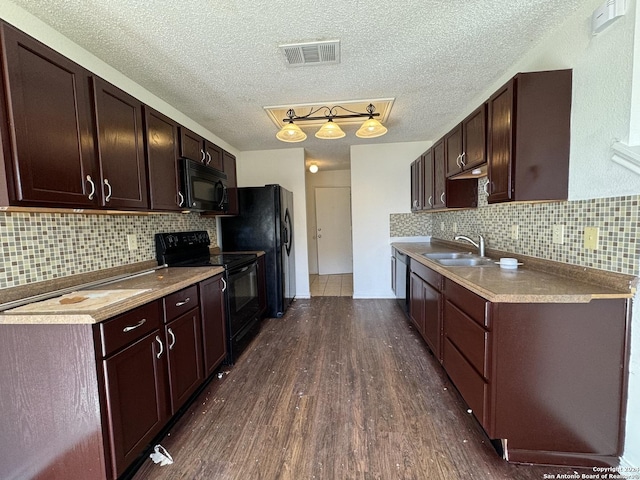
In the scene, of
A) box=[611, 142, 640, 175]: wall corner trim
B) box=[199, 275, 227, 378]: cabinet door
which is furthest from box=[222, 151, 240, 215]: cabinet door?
box=[611, 142, 640, 175]: wall corner trim

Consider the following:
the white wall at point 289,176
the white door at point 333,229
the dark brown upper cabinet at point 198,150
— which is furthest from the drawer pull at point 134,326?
the white door at point 333,229

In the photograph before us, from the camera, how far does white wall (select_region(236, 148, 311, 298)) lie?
4238 mm

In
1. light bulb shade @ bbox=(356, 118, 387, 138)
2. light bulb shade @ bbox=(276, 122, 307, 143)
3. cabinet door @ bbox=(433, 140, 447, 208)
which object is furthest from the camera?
cabinet door @ bbox=(433, 140, 447, 208)

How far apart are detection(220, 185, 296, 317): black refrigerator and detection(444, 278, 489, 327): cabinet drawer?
2137mm

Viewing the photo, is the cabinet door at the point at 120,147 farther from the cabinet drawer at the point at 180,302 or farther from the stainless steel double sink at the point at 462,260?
the stainless steel double sink at the point at 462,260

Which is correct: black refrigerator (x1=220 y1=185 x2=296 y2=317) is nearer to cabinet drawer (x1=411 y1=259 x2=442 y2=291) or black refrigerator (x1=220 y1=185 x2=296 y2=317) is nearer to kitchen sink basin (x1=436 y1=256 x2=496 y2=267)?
cabinet drawer (x1=411 y1=259 x2=442 y2=291)

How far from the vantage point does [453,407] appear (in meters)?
1.80

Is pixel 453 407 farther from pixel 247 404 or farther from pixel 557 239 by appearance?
pixel 247 404

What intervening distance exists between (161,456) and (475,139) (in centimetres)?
283

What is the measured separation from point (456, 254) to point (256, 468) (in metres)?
2.38

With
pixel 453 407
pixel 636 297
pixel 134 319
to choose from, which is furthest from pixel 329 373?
pixel 636 297

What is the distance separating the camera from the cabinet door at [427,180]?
10.2 ft

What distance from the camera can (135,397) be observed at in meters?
1.34

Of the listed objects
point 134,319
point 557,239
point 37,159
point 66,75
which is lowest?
point 134,319
